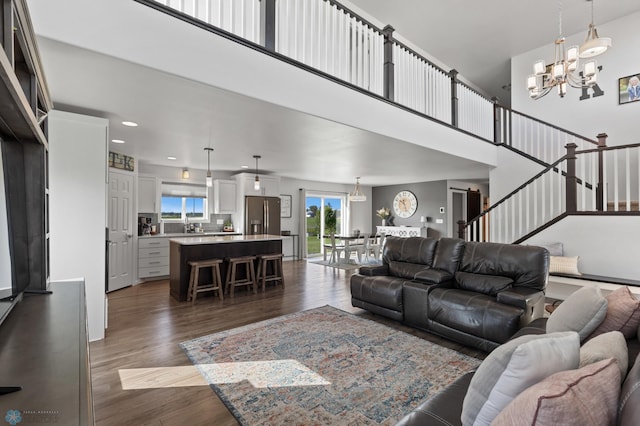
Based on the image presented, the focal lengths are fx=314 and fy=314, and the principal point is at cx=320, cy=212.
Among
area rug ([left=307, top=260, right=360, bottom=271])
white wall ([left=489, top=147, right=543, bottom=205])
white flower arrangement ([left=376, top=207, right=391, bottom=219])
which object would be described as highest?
white wall ([left=489, top=147, right=543, bottom=205])

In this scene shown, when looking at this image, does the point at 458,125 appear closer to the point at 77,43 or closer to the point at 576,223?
the point at 576,223

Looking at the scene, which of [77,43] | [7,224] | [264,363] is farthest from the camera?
[264,363]

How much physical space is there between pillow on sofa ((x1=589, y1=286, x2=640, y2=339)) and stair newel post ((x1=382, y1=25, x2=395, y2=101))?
3.12m

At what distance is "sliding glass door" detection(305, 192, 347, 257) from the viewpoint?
397 inches

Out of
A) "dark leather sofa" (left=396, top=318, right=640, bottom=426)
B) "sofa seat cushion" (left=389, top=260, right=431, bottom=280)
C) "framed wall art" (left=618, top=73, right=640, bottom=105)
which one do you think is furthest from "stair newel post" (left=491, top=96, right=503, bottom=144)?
"dark leather sofa" (left=396, top=318, right=640, bottom=426)

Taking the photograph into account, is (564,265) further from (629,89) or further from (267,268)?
(267,268)

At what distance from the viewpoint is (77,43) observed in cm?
193

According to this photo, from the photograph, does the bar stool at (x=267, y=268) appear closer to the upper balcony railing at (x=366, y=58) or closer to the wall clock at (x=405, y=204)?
the upper balcony railing at (x=366, y=58)

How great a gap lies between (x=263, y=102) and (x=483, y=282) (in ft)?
9.74

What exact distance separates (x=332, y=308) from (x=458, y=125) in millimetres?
3712

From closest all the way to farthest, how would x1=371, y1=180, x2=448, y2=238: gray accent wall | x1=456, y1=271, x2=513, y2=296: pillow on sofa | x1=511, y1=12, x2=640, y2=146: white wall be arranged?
x1=456, y1=271, x2=513, y2=296: pillow on sofa
x1=511, y1=12, x2=640, y2=146: white wall
x1=371, y1=180, x2=448, y2=238: gray accent wall

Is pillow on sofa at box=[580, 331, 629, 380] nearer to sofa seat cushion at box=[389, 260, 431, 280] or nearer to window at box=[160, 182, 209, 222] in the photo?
sofa seat cushion at box=[389, 260, 431, 280]

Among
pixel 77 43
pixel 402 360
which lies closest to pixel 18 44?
pixel 77 43

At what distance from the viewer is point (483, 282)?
136 inches
